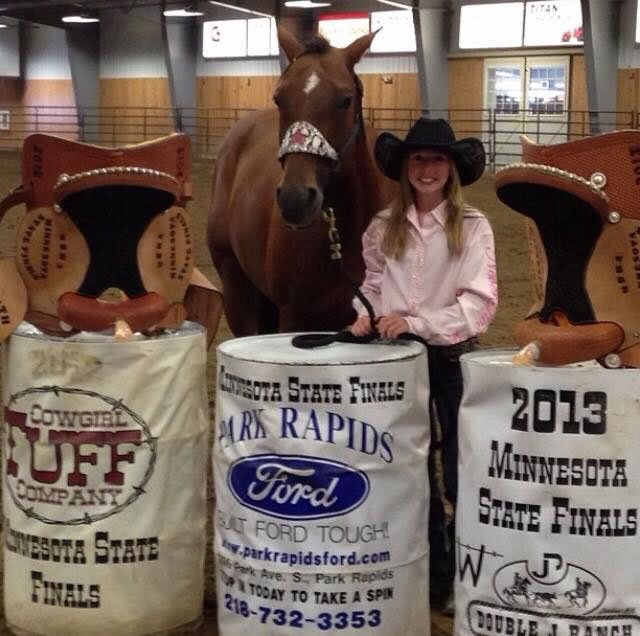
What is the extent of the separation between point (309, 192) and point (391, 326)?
2.31ft

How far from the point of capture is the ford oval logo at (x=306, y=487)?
265 centimetres

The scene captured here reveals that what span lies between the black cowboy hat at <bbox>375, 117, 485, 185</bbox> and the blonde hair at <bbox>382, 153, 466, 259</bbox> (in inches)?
1.4

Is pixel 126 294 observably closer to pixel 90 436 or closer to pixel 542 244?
pixel 90 436

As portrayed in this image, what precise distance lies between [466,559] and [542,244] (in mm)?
788

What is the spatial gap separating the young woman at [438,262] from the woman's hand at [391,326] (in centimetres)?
1

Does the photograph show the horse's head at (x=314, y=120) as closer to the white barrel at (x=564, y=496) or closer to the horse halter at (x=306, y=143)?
the horse halter at (x=306, y=143)

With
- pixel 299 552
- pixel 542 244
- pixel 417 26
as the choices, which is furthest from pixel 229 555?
pixel 417 26

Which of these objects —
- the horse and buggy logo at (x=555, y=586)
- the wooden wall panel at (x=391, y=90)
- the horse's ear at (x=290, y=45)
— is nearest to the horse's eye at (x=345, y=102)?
the horse's ear at (x=290, y=45)

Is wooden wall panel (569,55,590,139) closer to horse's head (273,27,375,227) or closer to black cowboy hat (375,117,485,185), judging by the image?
horse's head (273,27,375,227)

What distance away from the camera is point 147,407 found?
9.60 feet

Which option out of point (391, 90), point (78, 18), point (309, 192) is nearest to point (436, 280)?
point (309, 192)

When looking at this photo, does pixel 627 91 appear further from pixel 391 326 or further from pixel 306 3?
pixel 391 326

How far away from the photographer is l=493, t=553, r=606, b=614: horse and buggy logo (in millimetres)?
2498

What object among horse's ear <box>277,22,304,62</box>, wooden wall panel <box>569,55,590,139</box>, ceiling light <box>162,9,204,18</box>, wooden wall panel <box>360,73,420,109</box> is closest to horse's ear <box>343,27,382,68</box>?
horse's ear <box>277,22,304,62</box>
